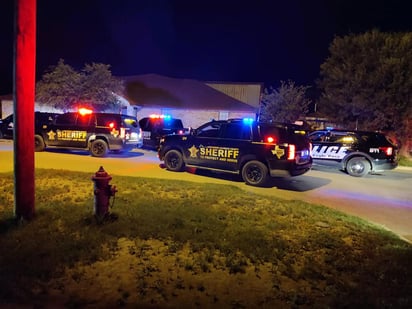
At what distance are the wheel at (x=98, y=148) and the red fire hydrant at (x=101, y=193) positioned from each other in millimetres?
9589

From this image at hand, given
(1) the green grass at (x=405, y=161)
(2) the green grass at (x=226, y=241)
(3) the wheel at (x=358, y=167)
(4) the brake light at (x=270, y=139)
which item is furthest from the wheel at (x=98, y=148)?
(1) the green grass at (x=405, y=161)

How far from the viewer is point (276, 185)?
1092 centimetres

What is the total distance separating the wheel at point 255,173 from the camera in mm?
10484

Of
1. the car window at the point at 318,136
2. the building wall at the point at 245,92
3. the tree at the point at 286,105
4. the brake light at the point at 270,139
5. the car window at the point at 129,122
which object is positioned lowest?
the brake light at the point at 270,139

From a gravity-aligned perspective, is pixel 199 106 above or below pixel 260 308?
above

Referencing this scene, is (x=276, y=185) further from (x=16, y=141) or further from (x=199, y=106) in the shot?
(x=199, y=106)

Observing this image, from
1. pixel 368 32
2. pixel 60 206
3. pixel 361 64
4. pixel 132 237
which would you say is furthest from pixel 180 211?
pixel 368 32

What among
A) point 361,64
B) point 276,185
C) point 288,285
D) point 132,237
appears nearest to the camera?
point 288,285

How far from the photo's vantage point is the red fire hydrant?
224 inches

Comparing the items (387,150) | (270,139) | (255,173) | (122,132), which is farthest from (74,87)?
(387,150)

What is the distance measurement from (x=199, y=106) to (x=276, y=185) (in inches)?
919

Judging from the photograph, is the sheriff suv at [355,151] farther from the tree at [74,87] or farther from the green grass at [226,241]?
the tree at [74,87]

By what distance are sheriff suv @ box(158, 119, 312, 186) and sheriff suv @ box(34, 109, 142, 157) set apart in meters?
3.72

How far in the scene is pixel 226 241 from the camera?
5285 mm
